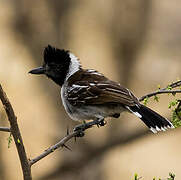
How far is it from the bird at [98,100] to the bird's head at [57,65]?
0.01 metres

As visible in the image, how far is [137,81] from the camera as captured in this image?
1037 centimetres

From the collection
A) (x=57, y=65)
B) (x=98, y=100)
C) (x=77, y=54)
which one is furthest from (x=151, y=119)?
(x=77, y=54)

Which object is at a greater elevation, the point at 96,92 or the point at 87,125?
the point at 96,92

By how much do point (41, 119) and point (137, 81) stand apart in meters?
2.29

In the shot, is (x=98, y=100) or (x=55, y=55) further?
(x=55, y=55)

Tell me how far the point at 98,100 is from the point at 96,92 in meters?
0.09

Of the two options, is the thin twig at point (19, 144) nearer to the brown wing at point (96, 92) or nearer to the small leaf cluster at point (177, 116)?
the small leaf cluster at point (177, 116)

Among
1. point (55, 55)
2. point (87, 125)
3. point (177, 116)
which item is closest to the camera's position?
point (177, 116)

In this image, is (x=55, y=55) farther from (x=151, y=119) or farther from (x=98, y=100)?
(x=151, y=119)

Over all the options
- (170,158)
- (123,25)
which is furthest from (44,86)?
(170,158)

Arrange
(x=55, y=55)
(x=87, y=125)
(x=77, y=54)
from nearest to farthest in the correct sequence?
(x=87, y=125), (x=55, y=55), (x=77, y=54)

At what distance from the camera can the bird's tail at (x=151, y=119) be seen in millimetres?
4047

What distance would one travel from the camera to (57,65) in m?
5.08

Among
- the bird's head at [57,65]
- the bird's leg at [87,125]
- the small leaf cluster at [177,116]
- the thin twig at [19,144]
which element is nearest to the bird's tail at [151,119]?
the bird's leg at [87,125]
